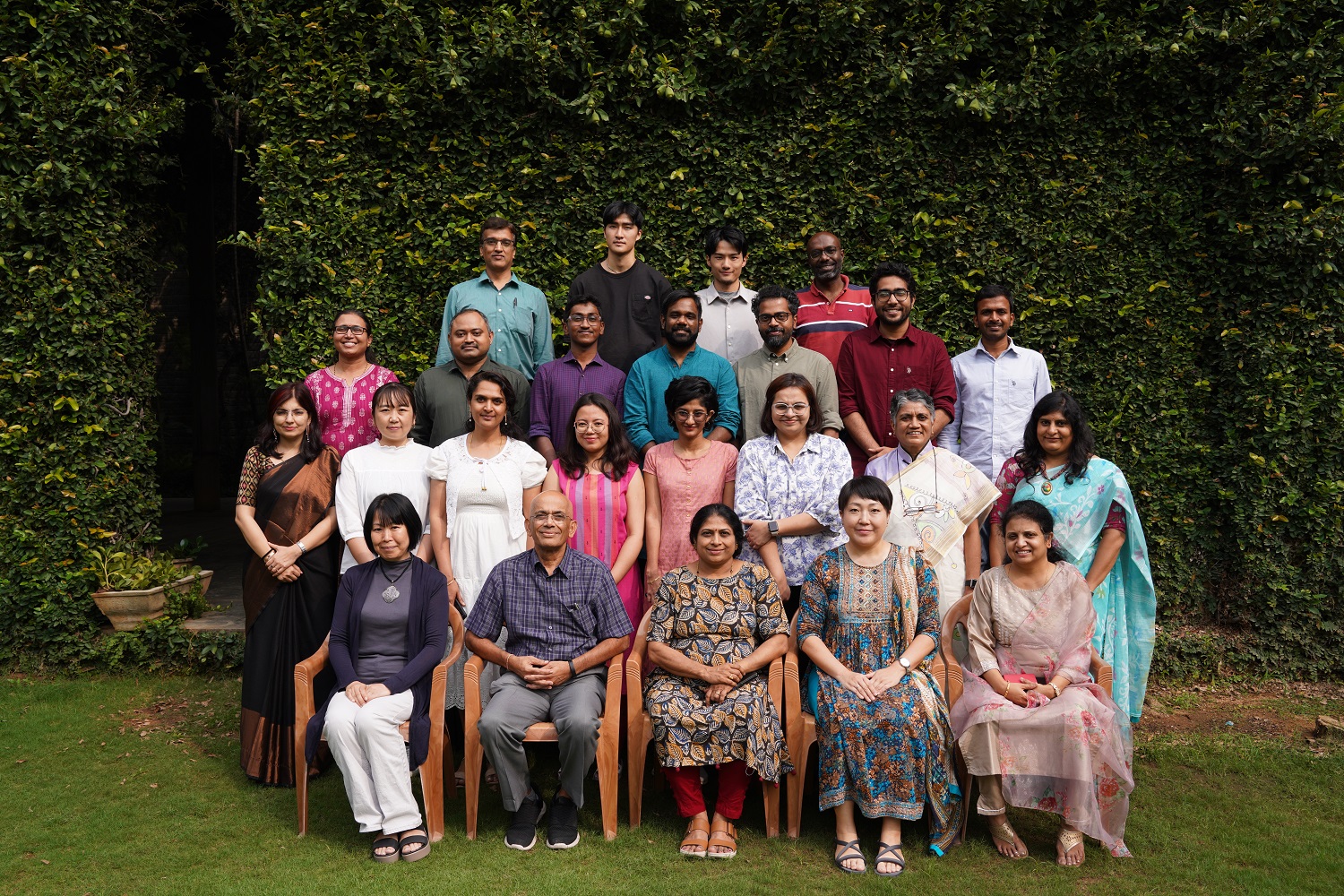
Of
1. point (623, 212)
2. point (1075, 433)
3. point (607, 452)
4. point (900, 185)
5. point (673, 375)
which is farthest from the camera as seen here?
point (900, 185)

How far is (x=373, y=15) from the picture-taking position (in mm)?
5590

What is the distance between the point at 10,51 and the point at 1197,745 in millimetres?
7631

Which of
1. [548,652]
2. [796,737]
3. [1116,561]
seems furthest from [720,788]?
[1116,561]

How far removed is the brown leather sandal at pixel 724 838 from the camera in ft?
11.8

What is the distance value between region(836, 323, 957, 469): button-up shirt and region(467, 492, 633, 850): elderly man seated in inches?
66.6

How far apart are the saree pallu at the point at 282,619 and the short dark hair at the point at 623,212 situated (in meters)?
1.97

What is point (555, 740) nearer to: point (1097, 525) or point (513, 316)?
point (513, 316)

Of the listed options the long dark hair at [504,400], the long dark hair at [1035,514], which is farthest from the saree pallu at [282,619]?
the long dark hair at [1035,514]

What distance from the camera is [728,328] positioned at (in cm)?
517

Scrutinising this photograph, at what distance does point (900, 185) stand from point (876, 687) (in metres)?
3.22

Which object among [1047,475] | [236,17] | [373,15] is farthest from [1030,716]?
[236,17]

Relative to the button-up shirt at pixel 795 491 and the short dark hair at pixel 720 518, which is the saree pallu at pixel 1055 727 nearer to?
the button-up shirt at pixel 795 491

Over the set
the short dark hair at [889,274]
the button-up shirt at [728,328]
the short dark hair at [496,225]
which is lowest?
the button-up shirt at [728,328]

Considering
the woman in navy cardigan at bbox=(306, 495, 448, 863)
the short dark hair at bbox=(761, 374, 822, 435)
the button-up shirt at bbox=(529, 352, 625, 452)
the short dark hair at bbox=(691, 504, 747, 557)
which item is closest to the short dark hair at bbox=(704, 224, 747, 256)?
the button-up shirt at bbox=(529, 352, 625, 452)
